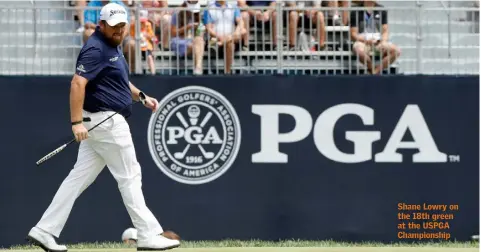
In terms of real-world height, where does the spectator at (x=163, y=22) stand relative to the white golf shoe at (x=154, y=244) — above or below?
above

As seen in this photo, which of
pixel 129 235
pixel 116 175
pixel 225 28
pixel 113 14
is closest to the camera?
pixel 113 14

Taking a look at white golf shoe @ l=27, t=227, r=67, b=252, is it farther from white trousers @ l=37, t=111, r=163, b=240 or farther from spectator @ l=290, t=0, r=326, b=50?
spectator @ l=290, t=0, r=326, b=50

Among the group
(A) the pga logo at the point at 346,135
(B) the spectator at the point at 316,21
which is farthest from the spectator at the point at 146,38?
(B) the spectator at the point at 316,21

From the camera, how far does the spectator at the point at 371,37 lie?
494 inches

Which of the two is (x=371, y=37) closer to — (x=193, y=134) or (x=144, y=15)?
(x=193, y=134)

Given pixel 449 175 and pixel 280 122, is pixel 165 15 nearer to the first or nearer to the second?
pixel 280 122

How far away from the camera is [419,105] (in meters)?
12.6

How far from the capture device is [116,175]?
1001 cm

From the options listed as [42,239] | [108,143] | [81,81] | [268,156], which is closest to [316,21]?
[268,156]

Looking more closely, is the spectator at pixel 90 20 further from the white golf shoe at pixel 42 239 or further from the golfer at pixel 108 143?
the white golf shoe at pixel 42 239

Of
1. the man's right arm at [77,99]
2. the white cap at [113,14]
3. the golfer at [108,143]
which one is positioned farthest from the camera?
the golfer at [108,143]

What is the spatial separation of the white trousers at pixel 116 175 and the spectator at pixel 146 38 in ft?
8.46

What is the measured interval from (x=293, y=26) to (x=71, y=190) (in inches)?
141

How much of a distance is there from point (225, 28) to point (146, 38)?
2.69ft
